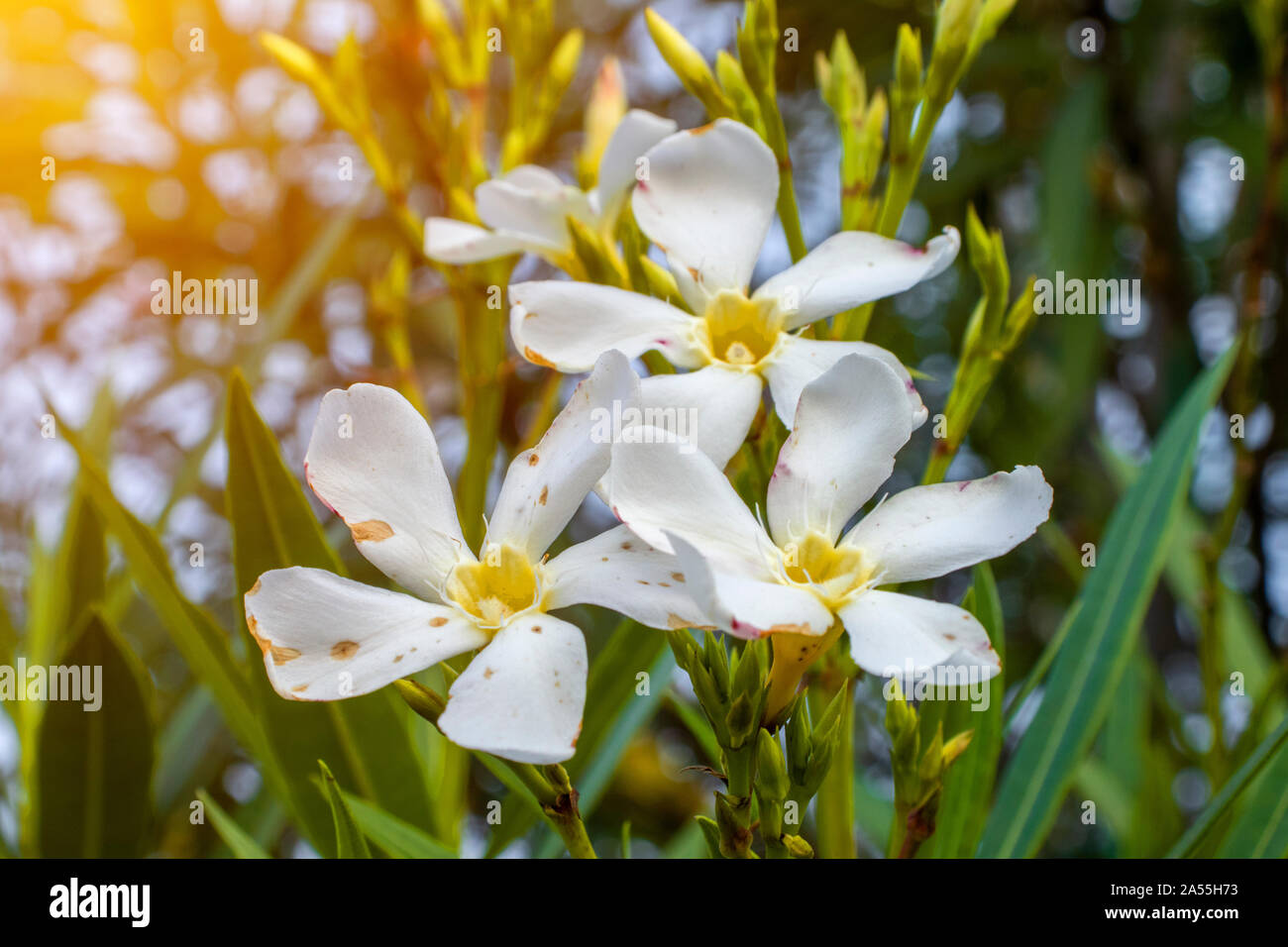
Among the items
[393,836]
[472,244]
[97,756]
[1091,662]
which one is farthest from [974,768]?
[97,756]

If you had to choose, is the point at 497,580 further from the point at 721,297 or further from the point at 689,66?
the point at 689,66

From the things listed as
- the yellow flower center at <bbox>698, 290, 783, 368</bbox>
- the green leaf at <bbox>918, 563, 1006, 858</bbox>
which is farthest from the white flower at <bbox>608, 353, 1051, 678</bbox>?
the green leaf at <bbox>918, 563, 1006, 858</bbox>

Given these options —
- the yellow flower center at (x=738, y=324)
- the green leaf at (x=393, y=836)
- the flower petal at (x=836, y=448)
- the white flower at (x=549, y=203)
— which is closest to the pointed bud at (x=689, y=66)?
the white flower at (x=549, y=203)

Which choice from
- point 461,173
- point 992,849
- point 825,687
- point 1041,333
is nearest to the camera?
point 825,687

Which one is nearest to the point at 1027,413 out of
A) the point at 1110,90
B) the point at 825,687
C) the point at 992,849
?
the point at 1110,90
